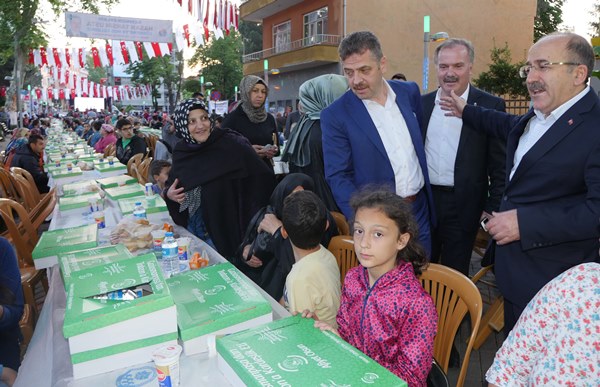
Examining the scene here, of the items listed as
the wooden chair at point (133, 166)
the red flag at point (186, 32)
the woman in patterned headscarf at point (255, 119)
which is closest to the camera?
the woman in patterned headscarf at point (255, 119)

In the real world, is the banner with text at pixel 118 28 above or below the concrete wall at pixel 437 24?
below

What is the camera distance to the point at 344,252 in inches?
102

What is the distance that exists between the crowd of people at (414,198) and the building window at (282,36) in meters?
20.8

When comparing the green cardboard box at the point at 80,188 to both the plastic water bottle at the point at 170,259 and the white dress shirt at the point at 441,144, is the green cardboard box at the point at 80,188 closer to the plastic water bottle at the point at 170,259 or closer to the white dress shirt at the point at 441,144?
the plastic water bottle at the point at 170,259

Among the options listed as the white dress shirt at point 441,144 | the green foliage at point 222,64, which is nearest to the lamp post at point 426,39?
the white dress shirt at point 441,144

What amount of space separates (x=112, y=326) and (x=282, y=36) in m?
24.5

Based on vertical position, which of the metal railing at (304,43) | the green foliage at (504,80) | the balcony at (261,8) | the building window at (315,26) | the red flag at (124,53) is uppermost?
the balcony at (261,8)

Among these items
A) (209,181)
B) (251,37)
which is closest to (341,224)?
(209,181)

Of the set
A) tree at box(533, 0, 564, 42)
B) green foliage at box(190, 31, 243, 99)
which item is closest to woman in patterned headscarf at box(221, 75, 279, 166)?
tree at box(533, 0, 564, 42)

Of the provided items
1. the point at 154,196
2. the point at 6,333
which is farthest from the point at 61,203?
the point at 6,333

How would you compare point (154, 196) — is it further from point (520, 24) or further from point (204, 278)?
point (520, 24)

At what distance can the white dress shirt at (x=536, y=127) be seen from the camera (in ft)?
6.15

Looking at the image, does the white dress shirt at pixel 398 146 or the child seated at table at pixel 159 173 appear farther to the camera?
the child seated at table at pixel 159 173

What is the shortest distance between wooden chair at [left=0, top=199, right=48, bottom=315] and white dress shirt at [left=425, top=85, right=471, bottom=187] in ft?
9.81
